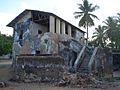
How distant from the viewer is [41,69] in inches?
963

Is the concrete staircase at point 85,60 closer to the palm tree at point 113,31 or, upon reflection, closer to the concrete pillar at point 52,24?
the concrete pillar at point 52,24

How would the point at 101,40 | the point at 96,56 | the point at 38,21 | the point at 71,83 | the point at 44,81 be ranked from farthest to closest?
the point at 101,40
the point at 38,21
the point at 96,56
the point at 44,81
the point at 71,83

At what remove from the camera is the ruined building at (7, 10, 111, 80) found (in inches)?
965

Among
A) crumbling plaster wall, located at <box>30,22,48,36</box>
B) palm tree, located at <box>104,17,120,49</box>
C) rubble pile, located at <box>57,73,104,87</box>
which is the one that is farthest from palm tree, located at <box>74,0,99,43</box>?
rubble pile, located at <box>57,73,104,87</box>

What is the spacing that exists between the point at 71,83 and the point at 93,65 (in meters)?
4.51

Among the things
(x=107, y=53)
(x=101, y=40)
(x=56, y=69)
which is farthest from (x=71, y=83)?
(x=101, y=40)

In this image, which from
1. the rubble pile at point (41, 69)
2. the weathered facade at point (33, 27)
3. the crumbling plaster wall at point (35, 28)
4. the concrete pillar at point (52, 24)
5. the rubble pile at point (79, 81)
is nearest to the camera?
the rubble pile at point (79, 81)

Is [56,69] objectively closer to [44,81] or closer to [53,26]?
[44,81]

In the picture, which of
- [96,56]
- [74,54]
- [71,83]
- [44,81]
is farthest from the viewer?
[74,54]

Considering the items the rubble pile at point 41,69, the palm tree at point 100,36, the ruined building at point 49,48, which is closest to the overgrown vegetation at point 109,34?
the palm tree at point 100,36

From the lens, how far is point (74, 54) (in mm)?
28359

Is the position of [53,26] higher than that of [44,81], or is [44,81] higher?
[53,26]

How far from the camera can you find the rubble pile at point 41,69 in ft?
79.2

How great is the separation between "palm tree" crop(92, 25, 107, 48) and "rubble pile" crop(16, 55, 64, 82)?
23114 millimetres
